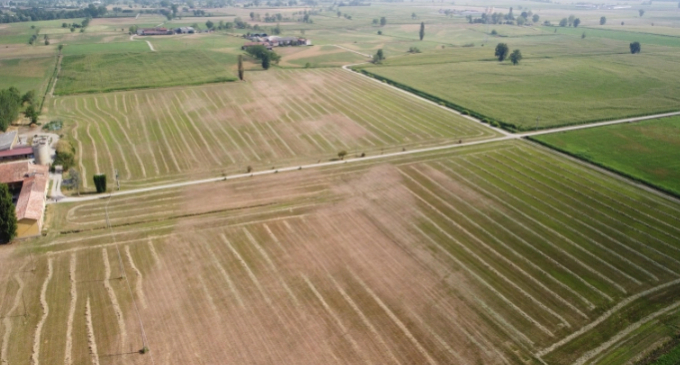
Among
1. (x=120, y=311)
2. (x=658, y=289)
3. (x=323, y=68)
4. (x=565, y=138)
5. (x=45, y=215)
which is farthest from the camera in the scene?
(x=323, y=68)

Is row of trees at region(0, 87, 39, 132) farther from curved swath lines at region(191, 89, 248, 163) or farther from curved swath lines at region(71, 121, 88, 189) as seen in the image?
curved swath lines at region(191, 89, 248, 163)

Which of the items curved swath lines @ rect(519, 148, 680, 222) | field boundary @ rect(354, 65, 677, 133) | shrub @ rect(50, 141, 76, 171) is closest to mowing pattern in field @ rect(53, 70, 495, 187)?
shrub @ rect(50, 141, 76, 171)

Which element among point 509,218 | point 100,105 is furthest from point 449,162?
point 100,105

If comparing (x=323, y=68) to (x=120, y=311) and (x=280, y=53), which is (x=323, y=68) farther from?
(x=120, y=311)

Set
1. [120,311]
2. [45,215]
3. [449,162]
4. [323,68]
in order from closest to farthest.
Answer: [120,311], [45,215], [449,162], [323,68]

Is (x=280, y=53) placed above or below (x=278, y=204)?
above

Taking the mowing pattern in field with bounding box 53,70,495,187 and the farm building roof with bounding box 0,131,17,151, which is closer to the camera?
the farm building roof with bounding box 0,131,17,151

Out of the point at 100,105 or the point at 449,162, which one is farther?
the point at 100,105
